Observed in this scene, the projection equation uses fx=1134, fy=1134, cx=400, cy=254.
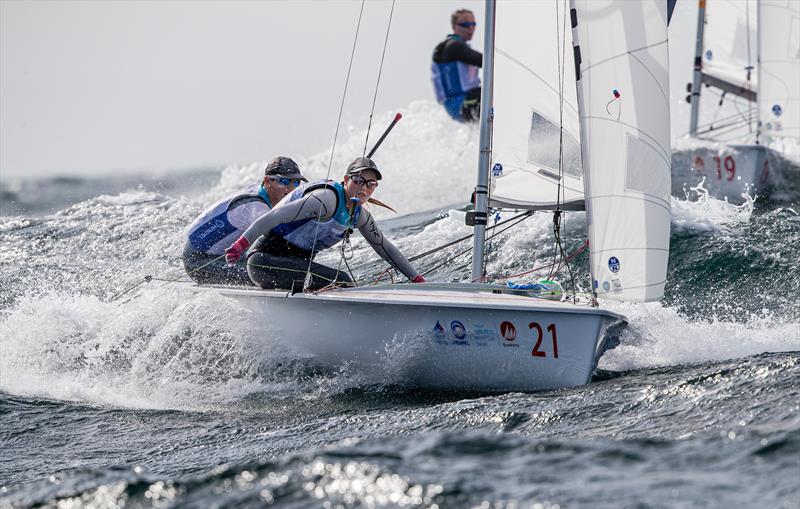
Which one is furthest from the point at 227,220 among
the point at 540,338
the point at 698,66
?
the point at 698,66

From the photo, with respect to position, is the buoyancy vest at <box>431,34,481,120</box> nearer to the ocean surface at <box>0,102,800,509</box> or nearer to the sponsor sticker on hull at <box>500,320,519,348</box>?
the ocean surface at <box>0,102,800,509</box>

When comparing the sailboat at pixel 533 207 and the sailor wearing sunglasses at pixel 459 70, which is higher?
the sailor wearing sunglasses at pixel 459 70

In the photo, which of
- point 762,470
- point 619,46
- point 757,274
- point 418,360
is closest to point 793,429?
point 762,470

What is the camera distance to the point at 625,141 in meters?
6.36

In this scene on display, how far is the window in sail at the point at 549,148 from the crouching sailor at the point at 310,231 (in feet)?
3.30

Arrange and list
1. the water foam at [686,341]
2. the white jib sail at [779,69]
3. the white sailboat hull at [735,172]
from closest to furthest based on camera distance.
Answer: the water foam at [686,341]
the white sailboat hull at [735,172]
the white jib sail at [779,69]

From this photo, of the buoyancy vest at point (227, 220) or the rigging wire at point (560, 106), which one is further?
the buoyancy vest at point (227, 220)

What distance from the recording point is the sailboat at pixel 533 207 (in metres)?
5.76

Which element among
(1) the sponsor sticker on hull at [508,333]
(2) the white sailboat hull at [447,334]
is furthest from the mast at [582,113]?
(1) the sponsor sticker on hull at [508,333]

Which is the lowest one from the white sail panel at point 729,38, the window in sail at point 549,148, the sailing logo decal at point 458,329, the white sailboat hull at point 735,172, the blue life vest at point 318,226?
the sailing logo decal at point 458,329

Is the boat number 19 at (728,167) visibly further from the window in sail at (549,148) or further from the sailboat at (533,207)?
the window in sail at (549,148)

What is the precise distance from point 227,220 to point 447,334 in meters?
2.18

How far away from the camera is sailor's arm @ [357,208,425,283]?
6.82 meters

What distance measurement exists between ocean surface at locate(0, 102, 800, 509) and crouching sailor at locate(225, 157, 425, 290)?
39 cm
